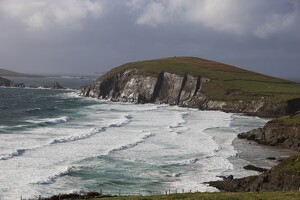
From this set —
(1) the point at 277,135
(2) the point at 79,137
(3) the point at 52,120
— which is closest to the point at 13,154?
(2) the point at 79,137

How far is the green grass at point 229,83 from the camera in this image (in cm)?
13875

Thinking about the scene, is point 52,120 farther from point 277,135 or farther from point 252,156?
point 252,156

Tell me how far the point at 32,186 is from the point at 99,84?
14426 centimetres

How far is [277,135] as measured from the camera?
79.4m

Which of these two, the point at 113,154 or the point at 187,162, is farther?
the point at 113,154

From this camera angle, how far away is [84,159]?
61.0 meters

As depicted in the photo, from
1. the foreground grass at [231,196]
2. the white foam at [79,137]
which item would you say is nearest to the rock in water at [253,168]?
the foreground grass at [231,196]

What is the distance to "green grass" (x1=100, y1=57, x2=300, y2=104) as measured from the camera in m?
139

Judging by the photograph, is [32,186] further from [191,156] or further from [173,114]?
[173,114]

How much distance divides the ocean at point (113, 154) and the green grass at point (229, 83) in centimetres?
2928

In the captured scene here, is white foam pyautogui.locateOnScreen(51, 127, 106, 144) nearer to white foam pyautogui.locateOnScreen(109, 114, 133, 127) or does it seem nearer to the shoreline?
white foam pyautogui.locateOnScreen(109, 114, 133, 127)

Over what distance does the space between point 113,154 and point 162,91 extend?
105m

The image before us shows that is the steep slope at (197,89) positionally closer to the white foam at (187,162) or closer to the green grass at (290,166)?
the white foam at (187,162)

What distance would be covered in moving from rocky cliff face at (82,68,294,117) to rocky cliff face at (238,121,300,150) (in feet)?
166
